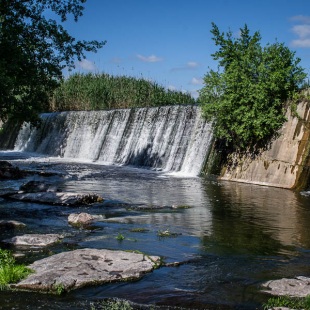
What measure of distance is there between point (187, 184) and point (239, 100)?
4.04 meters

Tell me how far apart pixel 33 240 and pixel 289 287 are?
401 cm

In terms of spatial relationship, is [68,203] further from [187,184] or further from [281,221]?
[187,184]

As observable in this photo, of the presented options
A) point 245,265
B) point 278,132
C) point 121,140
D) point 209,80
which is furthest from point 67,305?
point 121,140

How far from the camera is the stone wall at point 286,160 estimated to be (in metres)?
16.4

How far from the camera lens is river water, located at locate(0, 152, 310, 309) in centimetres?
519

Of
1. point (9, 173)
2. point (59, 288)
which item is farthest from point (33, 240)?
point (9, 173)

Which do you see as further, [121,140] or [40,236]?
[121,140]

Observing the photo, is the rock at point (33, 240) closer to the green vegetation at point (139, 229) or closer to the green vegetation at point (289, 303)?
the green vegetation at point (139, 229)

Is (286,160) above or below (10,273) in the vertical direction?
above

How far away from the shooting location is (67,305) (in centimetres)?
489

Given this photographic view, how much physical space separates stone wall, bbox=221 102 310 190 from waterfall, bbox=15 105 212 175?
3.22 meters

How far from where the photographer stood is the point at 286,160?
17.0 meters

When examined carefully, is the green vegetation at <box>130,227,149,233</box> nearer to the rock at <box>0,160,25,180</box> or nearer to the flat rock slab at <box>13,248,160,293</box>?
the flat rock slab at <box>13,248,160,293</box>

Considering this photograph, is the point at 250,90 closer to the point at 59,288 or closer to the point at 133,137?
the point at 133,137
